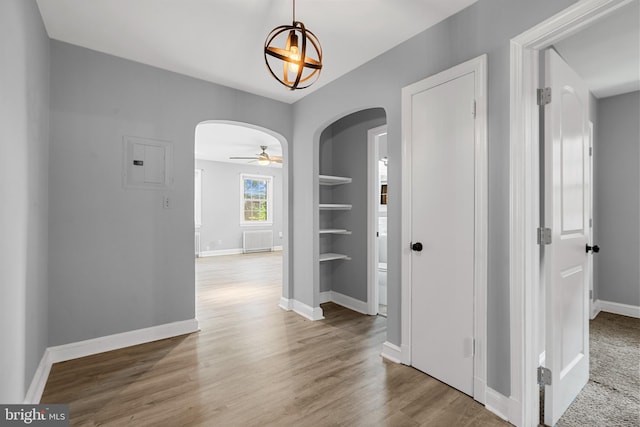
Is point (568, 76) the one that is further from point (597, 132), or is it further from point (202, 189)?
point (202, 189)

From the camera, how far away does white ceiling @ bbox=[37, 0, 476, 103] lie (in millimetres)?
2137

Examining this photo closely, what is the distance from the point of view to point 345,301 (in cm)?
413

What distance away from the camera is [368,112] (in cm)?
377

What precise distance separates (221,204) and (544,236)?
8.42 m

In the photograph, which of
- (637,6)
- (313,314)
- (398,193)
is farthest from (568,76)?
(313,314)

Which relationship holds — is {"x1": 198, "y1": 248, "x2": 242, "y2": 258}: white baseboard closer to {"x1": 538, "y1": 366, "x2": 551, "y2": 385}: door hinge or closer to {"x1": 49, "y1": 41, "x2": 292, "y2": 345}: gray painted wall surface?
{"x1": 49, "y1": 41, "x2": 292, "y2": 345}: gray painted wall surface

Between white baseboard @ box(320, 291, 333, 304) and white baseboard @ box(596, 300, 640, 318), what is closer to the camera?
white baseboard @ box(596, 300, 640, 318)

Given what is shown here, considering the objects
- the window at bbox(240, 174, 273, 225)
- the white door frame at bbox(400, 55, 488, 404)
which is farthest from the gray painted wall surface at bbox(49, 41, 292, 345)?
the window at bbox(240, 174, 273, 225)

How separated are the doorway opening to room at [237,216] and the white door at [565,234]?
10.3 ft

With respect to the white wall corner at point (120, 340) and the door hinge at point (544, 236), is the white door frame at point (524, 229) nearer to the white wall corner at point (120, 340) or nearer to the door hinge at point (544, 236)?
the door hinge at point (544, 236)

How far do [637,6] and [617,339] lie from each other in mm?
2893

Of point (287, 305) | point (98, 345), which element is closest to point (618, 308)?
point (287, 305)

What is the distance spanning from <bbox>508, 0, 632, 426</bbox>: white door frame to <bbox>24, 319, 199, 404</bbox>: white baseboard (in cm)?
290

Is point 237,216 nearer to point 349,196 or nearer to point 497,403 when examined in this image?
point 349,196
